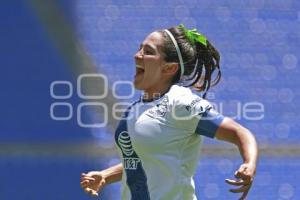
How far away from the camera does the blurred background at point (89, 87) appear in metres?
2.71

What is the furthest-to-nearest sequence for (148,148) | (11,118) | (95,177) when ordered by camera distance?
(11,118), (95,177), (148,148)

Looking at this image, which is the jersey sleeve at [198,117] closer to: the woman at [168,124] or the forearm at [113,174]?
the woman at [168,124]

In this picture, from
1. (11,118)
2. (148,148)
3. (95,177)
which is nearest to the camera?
(148,148)

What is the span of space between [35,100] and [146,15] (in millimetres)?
505

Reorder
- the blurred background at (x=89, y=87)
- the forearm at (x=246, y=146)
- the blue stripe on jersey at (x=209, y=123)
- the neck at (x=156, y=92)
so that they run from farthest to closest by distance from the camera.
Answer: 1. the blurred background at (x=89, y=87)
2. the neck at (x=156, y=92)
3. the blue stripe on jersey at (x=209, y=123)
4. the forearm at (x=246, y=146)

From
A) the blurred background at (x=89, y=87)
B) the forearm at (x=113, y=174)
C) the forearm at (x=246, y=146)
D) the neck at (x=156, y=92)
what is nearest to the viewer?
the forearm at (x=246, y=146)

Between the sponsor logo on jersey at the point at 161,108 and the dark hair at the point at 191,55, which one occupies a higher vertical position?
the dark hair at the point at 191,55

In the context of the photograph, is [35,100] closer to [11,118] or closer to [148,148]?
[11,118]

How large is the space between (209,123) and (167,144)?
0.11 meters

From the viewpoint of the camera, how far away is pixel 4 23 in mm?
2721

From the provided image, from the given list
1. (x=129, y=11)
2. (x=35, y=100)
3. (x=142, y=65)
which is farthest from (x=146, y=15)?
(x=142, y=65)

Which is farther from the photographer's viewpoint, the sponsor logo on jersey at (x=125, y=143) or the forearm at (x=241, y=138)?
the sponsor logo on jersey at (x=125, y=143)

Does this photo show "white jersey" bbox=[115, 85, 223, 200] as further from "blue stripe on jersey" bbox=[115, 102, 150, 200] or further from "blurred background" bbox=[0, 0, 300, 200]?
"blurred background" bbox=[0, 0, 300, 200]

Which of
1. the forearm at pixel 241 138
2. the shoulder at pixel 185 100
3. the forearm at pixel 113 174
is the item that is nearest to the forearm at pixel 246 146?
the forearm at pixel 241 138
